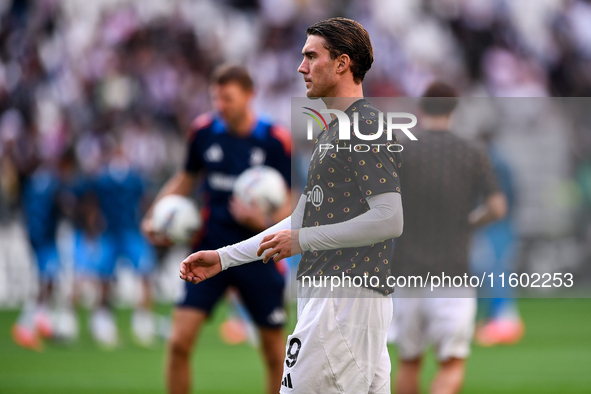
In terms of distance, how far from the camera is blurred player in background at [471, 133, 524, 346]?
1059 centimetres

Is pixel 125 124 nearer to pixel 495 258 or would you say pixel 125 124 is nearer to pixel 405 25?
pixel 405 25

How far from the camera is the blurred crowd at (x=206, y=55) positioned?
53.5 feet

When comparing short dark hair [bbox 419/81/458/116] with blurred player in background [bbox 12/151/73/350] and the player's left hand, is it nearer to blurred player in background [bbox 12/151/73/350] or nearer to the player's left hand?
the player's left hand

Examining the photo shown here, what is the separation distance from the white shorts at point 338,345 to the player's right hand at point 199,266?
0.42 m

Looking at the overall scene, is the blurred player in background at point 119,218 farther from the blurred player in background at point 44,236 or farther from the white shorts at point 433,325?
the white shorts at point 433,325

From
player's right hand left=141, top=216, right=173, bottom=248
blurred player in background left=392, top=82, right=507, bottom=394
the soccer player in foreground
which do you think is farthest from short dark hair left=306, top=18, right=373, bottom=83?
player's right hand left=141, top=216, right=173, bottom=248

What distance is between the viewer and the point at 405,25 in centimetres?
1803

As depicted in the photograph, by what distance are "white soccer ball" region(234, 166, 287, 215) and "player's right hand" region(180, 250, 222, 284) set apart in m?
2.57

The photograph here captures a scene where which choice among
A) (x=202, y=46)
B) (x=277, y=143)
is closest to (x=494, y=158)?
(x=277, y=143)

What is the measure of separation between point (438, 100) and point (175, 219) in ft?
6.87

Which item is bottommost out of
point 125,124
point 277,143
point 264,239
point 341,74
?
point 264,239

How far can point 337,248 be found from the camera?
10.5 feet

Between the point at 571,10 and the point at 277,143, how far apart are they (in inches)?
518

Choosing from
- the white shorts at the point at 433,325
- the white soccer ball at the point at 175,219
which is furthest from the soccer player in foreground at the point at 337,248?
the white soccer ball at the point at 175,219
